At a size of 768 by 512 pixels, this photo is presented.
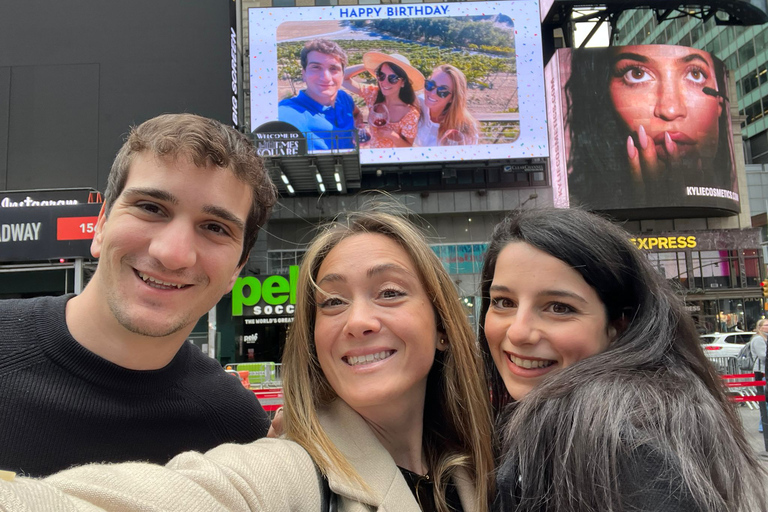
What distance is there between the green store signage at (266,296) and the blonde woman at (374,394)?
19438 millimetres

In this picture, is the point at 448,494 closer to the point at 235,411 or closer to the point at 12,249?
the point at 235,411

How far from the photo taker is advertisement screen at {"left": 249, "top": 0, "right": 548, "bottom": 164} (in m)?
26.7

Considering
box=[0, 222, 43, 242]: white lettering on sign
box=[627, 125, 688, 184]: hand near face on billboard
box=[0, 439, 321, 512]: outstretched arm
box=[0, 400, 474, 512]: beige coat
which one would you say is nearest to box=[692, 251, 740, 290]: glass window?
box=[627, 125, 688, 184]: hand near face on billboard

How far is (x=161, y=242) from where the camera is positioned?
2156 mm

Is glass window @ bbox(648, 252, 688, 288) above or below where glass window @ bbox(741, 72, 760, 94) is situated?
below

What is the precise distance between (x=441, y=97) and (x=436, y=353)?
26270 millimetres

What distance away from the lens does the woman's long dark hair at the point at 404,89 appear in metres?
27.1

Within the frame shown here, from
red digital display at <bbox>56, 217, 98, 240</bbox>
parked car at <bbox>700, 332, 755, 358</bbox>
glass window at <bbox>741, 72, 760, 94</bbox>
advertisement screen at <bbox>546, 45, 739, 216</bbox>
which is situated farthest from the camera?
glass window at <bbox>741, 72, 760, 94</bbox>

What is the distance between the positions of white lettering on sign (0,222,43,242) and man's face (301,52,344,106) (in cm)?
1633

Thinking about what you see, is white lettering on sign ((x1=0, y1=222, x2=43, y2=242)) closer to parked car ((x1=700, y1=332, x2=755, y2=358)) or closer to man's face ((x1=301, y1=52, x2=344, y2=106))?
man's face ((x1=301, y1=52, x2=344, y2=106))

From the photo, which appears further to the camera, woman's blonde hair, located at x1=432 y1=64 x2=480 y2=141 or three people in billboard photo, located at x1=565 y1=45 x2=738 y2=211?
three people in billboard photo, located at x1=565 y1=45 x2=738 y2=211

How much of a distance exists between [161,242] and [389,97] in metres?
26.3

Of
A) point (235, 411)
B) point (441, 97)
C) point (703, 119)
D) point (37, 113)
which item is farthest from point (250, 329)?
point (703, 119)

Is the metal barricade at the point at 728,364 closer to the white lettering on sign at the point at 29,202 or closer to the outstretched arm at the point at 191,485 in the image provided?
the outstretched arm at the point at 191,485
